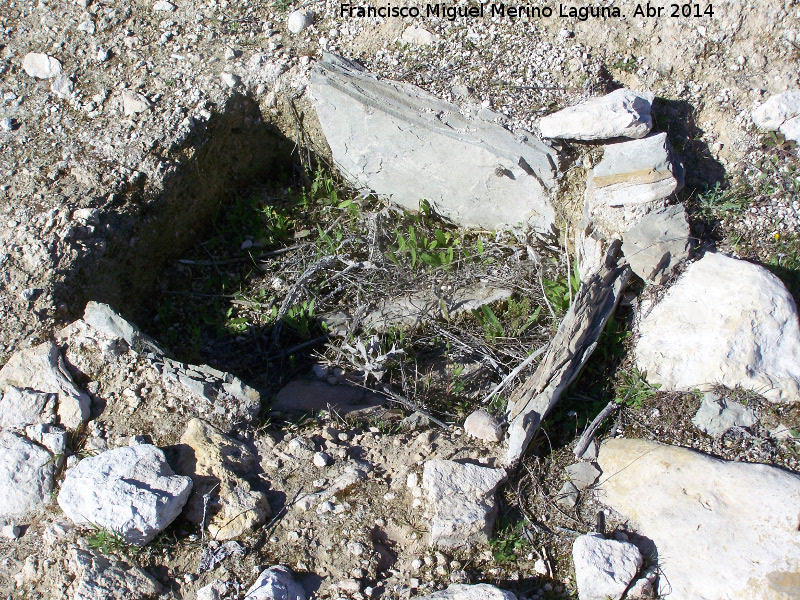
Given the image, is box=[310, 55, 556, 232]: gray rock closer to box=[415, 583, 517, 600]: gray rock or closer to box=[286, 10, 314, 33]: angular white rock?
box=[286, 10, 314, 33]: angular white rock

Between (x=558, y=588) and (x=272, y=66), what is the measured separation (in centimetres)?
287

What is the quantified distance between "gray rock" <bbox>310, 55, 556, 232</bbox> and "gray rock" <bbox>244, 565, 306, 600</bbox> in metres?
2.03

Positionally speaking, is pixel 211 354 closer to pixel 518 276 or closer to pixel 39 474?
pixel 39 474

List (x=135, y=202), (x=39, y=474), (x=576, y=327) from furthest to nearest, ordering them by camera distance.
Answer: (x=135, y=202)
(x=576, y=327)
(x=39, y=474)

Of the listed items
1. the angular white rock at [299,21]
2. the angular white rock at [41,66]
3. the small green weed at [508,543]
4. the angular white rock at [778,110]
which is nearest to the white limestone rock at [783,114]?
the angular white rock at [778,110]

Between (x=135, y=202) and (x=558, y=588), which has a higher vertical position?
(x=135, y=202)

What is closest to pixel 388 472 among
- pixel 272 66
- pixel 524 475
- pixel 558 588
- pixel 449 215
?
pixel 524 475

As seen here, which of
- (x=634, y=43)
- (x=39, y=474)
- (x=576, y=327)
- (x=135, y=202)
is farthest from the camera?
(x=634, y=43)

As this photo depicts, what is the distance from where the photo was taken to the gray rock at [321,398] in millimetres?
2744

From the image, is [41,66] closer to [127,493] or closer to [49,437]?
[49,437]

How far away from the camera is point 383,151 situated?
3.30 metres

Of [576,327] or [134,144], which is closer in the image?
[576,327]

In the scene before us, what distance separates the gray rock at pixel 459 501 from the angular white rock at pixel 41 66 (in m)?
2.96

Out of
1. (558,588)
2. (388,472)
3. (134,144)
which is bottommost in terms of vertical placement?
(558,588)
